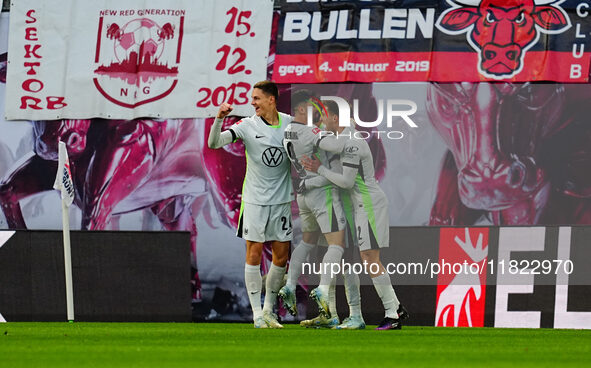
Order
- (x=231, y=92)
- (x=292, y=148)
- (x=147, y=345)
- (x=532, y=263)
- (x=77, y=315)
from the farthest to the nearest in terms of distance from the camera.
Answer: (x=231, y=92) → (x=77, y=315) → (x=532, y=263) → (x=292, y=148) → (x=147, y=345)

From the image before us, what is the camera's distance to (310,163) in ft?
36.7

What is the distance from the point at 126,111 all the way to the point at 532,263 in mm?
5460

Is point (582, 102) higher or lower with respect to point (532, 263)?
higher

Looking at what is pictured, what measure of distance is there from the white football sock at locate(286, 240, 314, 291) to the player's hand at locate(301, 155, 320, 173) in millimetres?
726

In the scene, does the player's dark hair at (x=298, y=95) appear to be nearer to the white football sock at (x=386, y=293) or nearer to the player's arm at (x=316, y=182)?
the player's arm at (x=316, y=182)

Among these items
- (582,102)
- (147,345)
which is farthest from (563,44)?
(147,345)

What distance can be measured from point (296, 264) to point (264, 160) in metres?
1.08

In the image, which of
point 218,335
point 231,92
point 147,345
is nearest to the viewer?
point 147,345

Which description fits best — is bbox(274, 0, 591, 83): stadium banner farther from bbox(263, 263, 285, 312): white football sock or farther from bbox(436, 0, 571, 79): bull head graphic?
bbox(263, 263, 285, 312): white football sock

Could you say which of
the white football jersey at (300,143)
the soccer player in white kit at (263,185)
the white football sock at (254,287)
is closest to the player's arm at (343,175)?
the white football jersey at (300,143)

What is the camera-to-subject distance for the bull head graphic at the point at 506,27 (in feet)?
46.6

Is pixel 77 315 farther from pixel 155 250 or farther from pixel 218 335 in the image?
pixel 218 335

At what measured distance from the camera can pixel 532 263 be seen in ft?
42.4

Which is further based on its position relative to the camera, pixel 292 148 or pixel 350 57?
pixel 350 57
